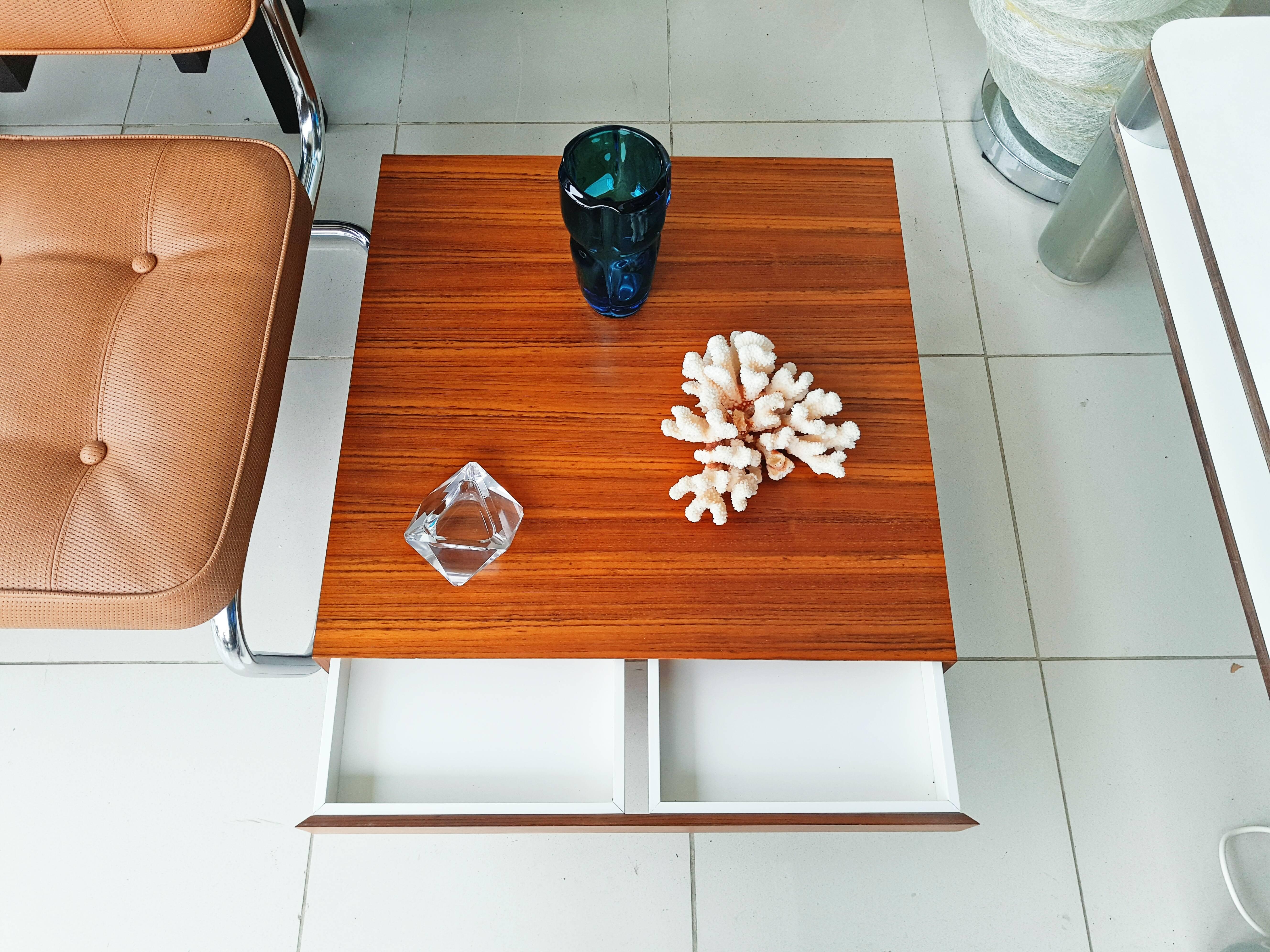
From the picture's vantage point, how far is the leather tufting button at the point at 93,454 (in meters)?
0.94

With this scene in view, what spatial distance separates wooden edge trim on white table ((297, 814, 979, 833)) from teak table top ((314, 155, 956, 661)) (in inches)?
6.3

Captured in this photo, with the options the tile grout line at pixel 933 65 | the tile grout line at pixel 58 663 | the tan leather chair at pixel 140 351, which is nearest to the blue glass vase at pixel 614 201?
the tan leather chair at pixel 140 351

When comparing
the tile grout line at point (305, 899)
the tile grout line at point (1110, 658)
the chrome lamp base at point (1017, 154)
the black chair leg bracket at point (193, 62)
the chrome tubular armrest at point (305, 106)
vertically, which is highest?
the black chair leg bracket at point (193, 62)

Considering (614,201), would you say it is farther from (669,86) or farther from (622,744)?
(669,86)

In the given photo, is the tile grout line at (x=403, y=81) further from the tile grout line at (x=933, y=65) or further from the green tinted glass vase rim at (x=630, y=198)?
the tile grout line at (x=933, y=65)

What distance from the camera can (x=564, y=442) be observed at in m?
0.97

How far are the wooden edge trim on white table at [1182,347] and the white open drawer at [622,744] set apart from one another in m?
0.29

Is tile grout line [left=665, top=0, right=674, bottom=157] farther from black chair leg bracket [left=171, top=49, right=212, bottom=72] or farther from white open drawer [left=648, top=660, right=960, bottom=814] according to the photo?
white open drawer [left=648, top=660, right=960, bottom=814]

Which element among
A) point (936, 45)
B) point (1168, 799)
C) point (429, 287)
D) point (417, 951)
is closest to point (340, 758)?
point (417, 951)

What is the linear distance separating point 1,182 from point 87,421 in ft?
1.21

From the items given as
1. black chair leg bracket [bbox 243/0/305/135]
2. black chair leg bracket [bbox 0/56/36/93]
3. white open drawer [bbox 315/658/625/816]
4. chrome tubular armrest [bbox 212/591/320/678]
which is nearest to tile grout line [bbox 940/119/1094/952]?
white open drawer [bbox 315/658/625/816]

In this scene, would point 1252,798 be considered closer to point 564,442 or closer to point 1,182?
point 564,442

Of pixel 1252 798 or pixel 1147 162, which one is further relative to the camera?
pixel 1252 798

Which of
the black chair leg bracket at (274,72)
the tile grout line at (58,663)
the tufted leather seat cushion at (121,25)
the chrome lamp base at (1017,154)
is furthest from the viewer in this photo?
the chrome lamp base at (1017,154)
